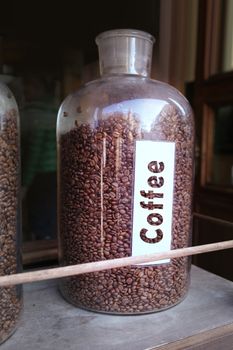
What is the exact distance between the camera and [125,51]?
1.32 feet

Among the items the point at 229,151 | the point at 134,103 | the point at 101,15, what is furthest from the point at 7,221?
the point at 229,151

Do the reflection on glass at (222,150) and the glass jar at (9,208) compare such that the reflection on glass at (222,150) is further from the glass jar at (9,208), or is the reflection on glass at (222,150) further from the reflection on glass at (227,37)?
the glass jar at (9,208)

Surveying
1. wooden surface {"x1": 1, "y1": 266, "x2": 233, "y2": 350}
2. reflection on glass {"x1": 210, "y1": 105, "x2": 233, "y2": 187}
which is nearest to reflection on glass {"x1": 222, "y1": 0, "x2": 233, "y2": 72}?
reflection on glass {"x1": 210, "y1": 105, "x2": 233, "y2": 187}

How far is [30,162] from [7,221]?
53 cm

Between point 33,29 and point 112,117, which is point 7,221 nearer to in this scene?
point 112,117

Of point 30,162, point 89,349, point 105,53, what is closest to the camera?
point 89,349

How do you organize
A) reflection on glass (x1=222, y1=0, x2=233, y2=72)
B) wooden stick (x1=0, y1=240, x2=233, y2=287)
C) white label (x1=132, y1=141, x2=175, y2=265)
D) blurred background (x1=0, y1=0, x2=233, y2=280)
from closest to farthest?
wooden stick (x1=0, y1=240, x2=233, y2=287) < white label (x1=132, y1=141, x2=175, y2=265) < blurred background (x1=0, y1=0, x2=233, y2=280) < reflection on glass (x1=222, y1=0, x2=233, y2=72)

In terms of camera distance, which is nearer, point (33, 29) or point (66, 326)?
point (66, 326)

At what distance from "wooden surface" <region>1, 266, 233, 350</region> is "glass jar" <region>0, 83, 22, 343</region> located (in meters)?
0.02

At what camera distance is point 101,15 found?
889mm

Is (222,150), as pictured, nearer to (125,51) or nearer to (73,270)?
(125,51)

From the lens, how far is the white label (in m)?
0.37

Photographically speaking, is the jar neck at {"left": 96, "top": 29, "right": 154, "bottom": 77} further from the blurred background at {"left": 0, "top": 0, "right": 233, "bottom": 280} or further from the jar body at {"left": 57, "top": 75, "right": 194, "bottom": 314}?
the blurred background at {"left": 0, "top": 0, "right": 233, "bottom": 280}

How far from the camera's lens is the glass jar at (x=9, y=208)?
33cm
